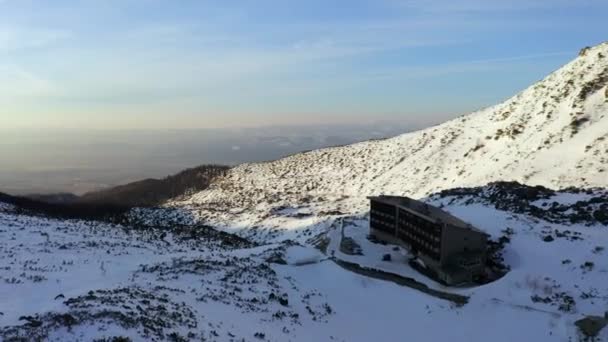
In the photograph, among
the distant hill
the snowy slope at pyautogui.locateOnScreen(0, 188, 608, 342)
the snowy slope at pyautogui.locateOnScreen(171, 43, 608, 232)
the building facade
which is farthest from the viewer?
the distant hill

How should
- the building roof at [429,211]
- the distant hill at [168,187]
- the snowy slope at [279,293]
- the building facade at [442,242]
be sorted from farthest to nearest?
the distant hill at [168,187] → the building roof at [429,211] → the building facade at [442,242] → the snowy slope at [279,293]

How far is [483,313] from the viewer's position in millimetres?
26641

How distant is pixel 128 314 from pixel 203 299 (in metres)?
6.49

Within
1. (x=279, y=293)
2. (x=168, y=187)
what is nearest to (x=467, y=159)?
(x=279, y=293)

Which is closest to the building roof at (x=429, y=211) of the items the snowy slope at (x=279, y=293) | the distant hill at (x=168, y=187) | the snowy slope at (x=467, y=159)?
the snowy slope at (x=279, y=293)

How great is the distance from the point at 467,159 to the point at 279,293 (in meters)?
50.4

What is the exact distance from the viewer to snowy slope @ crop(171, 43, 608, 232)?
55.9 m

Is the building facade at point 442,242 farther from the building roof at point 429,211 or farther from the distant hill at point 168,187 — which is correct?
the distant hill at point 168,187

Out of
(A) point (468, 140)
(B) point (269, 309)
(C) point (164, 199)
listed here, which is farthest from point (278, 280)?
(C) point (164, 199)

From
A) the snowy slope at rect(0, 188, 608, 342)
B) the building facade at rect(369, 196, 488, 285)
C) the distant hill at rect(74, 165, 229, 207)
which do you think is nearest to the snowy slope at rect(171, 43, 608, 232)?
the distant hill at rect(74, 165, 229, 207)

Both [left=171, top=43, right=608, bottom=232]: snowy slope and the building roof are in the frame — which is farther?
[left=171, top=43, right=608, bottom=232]: snowy slope

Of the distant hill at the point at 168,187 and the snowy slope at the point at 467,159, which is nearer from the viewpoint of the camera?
the snowy slope at the point at 467,159

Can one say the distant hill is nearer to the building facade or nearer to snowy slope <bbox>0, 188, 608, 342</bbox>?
snowy slope <bbox>0, 188, 608, 342</bbox>

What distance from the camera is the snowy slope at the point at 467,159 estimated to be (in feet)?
183
